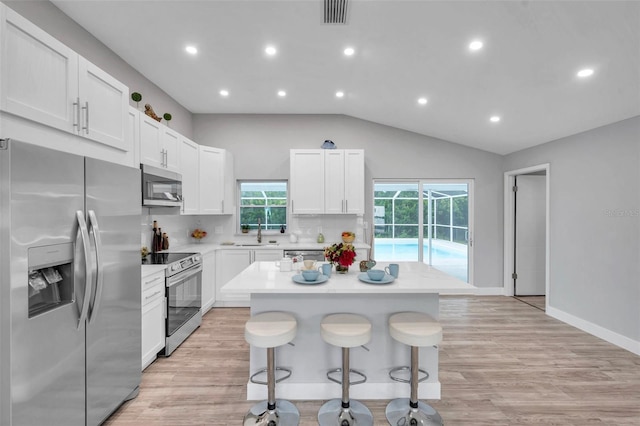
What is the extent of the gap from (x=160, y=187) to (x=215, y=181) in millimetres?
1462

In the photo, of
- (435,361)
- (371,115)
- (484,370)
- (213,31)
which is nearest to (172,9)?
(213,31)

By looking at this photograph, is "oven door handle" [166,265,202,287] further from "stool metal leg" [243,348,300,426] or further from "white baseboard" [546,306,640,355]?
"white baseboard" [546,306,640,355]

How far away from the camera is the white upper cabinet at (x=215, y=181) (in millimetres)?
4391

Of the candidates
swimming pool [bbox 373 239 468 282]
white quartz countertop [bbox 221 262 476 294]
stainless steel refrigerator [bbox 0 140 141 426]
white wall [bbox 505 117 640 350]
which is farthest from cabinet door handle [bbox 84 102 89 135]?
white wall [bbox 505 117 640 350]

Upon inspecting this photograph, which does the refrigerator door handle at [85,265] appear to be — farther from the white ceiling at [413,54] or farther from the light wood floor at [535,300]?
the light wood floor at [535,300]

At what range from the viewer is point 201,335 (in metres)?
3.47

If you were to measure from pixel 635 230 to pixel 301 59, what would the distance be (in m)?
3.95

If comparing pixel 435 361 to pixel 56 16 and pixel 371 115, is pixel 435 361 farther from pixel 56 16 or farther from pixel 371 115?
pixel 56 16

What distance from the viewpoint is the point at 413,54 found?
2.89 metres

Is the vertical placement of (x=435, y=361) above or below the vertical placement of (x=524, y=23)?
below

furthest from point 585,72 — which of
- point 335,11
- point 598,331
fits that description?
point 598,331

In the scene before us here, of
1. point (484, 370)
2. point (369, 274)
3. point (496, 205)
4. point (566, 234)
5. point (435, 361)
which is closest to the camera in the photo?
point (369, 274)

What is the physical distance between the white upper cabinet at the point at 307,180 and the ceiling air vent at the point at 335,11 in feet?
7.41

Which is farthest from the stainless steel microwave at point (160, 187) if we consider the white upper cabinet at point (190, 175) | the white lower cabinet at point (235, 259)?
the white lower cabinet at point (235, 259)
